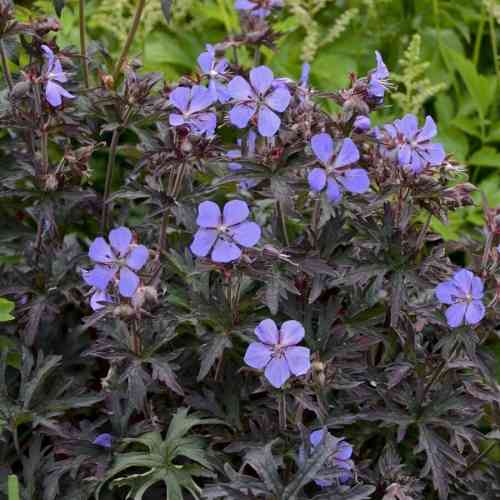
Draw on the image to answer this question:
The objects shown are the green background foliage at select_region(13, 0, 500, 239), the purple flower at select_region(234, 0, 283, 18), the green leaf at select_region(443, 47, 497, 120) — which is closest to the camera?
the purple flower at select_region(234, 0, 283, 18)

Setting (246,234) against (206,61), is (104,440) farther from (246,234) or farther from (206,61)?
(206,61)

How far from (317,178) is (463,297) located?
12.5 inches

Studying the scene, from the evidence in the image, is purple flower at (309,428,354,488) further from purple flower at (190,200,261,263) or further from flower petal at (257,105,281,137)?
flower petal at (257,105,281,137)

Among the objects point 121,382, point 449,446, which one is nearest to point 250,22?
point 121,382

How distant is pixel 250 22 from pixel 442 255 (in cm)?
78

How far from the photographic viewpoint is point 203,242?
1521 mm

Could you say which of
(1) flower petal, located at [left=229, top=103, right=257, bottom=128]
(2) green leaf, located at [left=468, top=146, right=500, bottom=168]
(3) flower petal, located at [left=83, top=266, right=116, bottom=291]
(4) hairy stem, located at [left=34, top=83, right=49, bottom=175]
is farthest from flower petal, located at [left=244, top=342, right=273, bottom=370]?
(2) green leaf, located at [left=468, top=146, right=500, bottom=168]

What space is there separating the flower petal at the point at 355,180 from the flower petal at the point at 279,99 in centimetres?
16

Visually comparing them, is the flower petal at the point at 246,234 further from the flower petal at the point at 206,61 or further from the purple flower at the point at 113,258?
the flower petal at the point at 206,61

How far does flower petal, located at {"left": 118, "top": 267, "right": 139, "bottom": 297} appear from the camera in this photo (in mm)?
1499

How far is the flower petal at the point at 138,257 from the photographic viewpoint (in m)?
1.51

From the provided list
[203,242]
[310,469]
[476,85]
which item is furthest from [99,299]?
[476,85]

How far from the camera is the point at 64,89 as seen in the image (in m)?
1.76

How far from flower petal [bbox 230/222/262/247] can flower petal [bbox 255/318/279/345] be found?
0.13 meters
